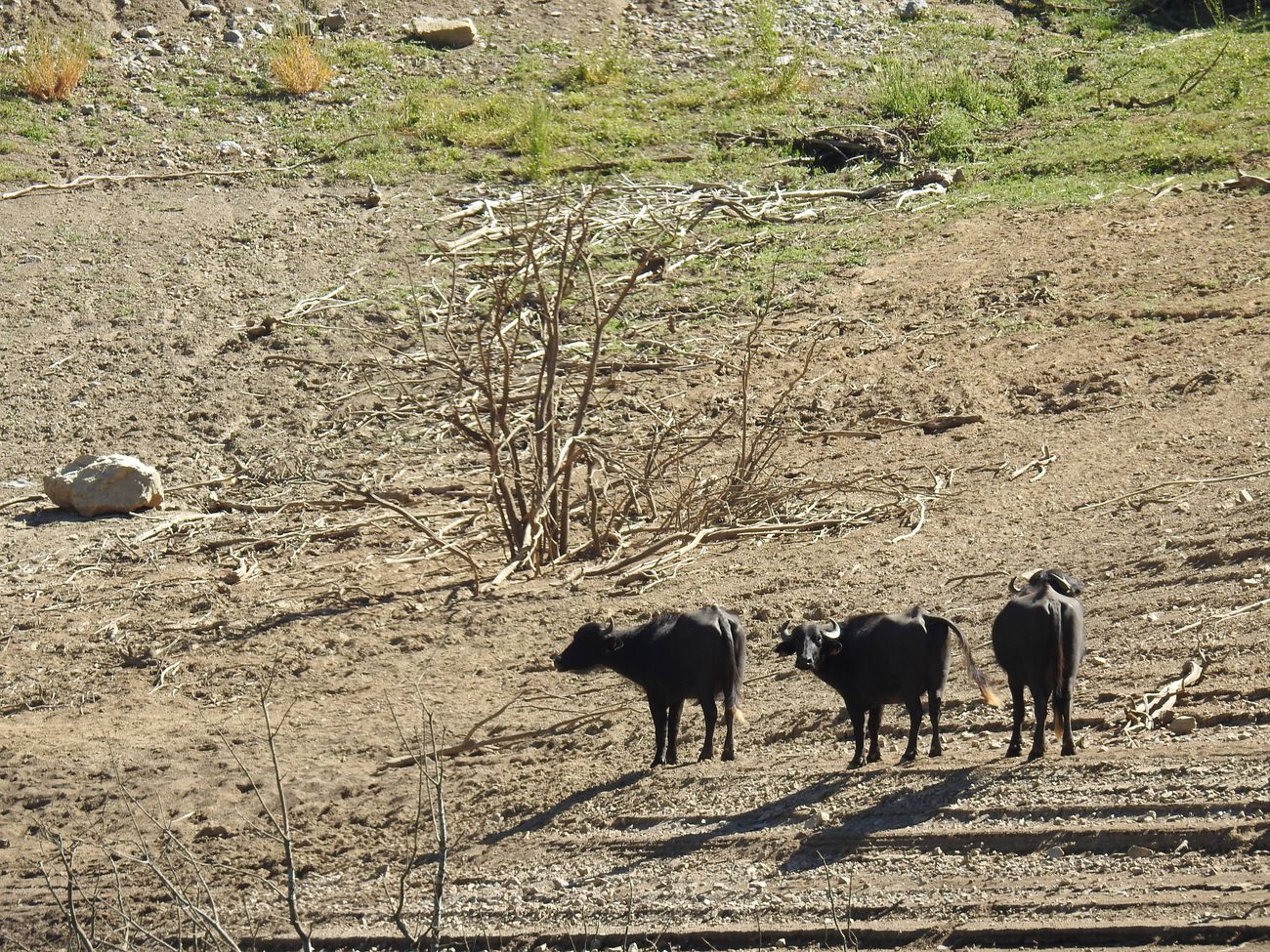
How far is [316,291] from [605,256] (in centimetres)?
273

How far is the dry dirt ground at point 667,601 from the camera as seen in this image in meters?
5.98

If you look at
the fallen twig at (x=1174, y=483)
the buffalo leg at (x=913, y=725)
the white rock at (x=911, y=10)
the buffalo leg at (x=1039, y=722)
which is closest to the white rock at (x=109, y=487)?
the fallen twig at (x=1174, y=483)

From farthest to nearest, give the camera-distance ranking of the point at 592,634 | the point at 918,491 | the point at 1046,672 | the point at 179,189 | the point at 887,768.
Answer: the point at 179,189
the point at 918,491
the point at 592,634
the point at 887,768
the point at 1046,672

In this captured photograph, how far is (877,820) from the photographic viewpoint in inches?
245

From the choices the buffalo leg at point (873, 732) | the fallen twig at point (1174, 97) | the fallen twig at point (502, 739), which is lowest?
the fallen twig at point (502, 739)

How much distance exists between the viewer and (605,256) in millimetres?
16047

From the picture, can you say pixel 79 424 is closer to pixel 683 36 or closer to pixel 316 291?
pixel 316 291

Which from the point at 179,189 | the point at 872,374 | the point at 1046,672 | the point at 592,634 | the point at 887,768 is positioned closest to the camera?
the point at 1046,672

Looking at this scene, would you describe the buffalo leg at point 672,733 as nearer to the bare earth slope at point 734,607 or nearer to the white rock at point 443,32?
the bare earth slope at point 734,607

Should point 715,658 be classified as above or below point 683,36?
below

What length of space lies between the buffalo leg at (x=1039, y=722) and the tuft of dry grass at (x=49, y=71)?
1606cm

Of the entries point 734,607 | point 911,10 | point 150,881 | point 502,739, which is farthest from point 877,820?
point 911,10

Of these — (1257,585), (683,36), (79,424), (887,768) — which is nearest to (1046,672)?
(887,768)

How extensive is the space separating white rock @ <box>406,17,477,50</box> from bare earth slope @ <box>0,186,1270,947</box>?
5.48m
